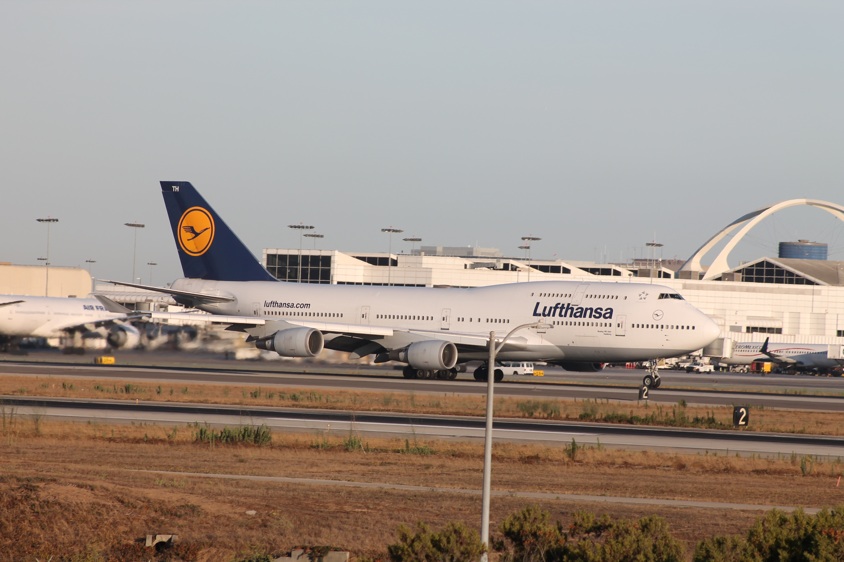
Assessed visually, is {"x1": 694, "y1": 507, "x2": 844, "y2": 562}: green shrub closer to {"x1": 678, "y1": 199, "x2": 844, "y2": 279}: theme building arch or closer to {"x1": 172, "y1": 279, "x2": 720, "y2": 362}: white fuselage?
{"x1": 172, "y1": 279, "x2": 720, "y2": 362}: white fuselage

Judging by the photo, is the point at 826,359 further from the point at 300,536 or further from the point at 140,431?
the point at 300,536

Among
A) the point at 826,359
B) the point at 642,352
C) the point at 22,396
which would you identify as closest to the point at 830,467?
the point at 642,352

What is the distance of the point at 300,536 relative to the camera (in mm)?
19125

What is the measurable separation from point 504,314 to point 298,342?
11357 mm

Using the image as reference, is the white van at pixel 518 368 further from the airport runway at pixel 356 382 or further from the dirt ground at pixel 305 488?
the dirt ground at pixel 305 488

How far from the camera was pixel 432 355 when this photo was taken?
5712cm

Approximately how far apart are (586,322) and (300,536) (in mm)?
39331

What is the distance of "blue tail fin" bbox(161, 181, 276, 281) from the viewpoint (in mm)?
67062

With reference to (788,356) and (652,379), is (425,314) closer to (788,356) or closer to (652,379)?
(652,379)

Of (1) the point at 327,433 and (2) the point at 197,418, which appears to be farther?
(2) the point at 197,418

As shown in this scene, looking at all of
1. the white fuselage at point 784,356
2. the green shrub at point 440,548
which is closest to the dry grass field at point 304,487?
the green shrub at point 440,548

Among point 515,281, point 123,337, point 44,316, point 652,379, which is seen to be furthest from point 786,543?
point 515,281

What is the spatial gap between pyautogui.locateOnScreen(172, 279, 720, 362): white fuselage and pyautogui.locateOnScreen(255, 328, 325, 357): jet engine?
2.28 ft

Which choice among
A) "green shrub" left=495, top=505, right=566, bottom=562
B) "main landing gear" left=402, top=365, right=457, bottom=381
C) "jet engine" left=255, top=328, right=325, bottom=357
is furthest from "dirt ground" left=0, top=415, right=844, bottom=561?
"main landing gear" left=402, top=365, right=457, bottom=381
